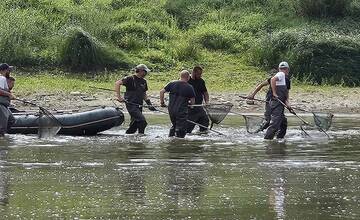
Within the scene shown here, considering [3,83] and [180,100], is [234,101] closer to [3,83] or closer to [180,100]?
[180,100]

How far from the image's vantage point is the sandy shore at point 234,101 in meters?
25.2

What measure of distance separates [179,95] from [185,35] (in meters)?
14.0

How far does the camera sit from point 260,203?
10.7m

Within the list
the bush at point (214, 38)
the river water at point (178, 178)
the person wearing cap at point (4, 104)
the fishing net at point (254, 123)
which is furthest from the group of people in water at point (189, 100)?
the bush at point (214, 38)

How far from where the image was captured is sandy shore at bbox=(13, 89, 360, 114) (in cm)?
2522


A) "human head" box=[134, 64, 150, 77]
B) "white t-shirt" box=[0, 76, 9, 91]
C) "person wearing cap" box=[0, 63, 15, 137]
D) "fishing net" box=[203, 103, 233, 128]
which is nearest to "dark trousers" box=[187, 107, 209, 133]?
"fishing net" box=[203, 103, 233, 128]

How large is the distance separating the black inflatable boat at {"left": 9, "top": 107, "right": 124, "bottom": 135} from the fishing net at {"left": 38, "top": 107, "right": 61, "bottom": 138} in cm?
50

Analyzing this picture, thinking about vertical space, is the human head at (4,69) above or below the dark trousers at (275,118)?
above

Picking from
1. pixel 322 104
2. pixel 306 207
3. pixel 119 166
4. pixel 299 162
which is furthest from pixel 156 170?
pixel 322 104

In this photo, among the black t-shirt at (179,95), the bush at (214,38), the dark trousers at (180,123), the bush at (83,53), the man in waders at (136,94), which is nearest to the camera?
the black t-shirt at (179,95)

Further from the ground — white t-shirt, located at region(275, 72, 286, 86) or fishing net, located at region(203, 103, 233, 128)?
white t-shirt, located at region(275, 72, 286, 86)

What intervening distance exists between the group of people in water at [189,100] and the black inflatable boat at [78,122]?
1.45ft

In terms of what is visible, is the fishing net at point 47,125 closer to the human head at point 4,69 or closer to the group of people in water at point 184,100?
the group of people in water at point 184,100

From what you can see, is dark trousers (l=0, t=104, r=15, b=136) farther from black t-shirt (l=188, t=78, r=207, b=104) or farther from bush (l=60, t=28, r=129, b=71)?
bush (l=60, t=28, r=129, b=71)
